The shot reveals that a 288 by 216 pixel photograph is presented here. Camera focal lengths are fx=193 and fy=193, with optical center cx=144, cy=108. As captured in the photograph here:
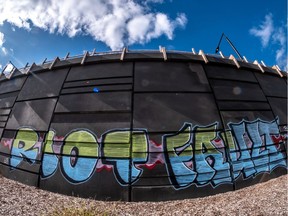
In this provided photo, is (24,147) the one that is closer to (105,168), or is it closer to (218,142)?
(105,168)

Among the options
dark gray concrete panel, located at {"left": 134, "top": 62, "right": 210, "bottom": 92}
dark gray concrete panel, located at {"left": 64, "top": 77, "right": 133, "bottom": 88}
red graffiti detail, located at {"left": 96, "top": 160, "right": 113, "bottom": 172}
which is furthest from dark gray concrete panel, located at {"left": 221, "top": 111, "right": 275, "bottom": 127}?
red graffiti detail, located at {"left": 96, "top": 160, "right": 113, "bottom": 172}

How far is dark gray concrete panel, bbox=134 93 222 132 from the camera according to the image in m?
9.14

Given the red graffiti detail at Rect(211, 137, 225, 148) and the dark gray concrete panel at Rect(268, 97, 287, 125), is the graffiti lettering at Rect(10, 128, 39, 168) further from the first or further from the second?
the dark gray concrete panel at Rect(268, 97, 287, 125)

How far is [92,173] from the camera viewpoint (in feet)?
28.1

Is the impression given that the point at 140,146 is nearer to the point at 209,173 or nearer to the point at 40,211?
the point at 209,173

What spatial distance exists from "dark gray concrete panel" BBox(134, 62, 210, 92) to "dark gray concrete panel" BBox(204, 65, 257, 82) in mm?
571

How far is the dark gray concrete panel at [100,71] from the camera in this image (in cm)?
1055

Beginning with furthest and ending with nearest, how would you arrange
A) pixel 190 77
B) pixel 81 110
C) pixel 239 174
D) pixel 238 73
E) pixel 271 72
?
pixel 271 72
pixel 238 73
pixel 190 77
pixel 81 110
pixel 239 174

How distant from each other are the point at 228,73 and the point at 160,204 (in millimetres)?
8407

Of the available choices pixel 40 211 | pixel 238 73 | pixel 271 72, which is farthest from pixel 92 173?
pixel 271 72

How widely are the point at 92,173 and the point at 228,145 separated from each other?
21.4ft

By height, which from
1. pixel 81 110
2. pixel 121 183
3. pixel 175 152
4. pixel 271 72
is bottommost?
pixel 121 183

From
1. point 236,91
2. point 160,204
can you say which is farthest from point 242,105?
point 160,204

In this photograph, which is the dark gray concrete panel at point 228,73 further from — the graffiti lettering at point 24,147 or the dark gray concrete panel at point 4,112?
the dark gray concrete panel at point 4,112
